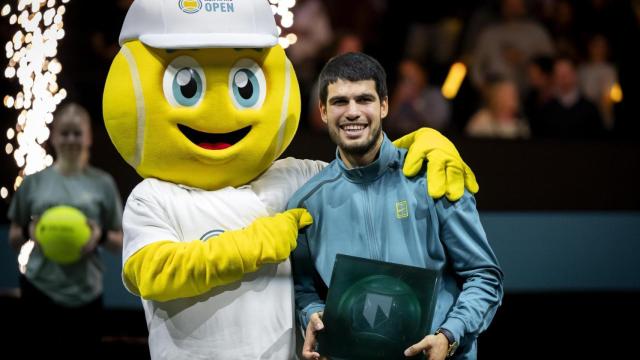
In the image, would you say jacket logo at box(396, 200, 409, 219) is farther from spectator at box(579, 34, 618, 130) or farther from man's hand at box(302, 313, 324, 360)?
spectator at box(579, 34, 618, 130)

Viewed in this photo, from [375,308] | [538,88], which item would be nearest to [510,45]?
[538,88]

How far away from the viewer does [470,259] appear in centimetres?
288

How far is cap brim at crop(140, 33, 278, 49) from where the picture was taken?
9.57 feet

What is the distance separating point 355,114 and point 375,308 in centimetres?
57

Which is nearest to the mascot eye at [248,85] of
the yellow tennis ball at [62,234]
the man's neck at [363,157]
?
the man's neck at [363,157]

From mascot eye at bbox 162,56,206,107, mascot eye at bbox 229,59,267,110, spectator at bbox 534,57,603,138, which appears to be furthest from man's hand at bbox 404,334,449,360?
spectator at bbox 534,57,603,138

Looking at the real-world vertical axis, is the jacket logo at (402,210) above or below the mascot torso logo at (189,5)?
below

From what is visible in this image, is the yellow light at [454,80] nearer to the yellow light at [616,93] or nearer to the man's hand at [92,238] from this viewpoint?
the yellow light at [616,93]

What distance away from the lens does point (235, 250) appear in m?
2.81

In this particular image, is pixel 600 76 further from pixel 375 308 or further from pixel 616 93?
pixel 375 308

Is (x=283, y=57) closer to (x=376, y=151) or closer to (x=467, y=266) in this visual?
(x=376, y=151)

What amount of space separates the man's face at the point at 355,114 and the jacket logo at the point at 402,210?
7.5 inches

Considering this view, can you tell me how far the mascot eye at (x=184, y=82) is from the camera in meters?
2.96

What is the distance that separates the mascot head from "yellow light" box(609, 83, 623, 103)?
365cm
